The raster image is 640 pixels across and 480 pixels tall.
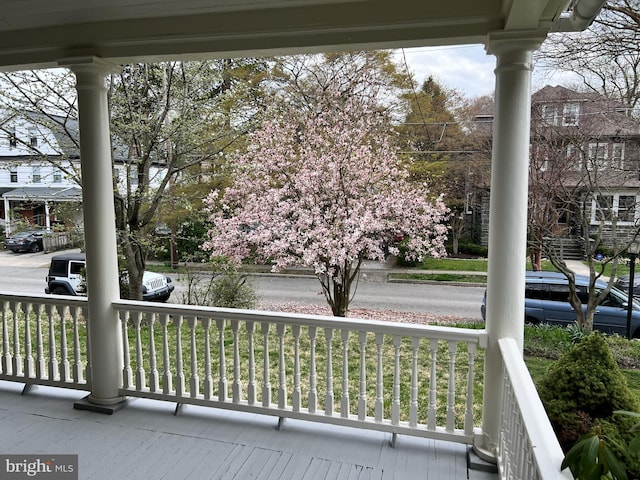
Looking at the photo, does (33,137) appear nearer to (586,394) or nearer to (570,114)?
(570,114)

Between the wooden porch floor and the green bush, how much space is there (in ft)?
1.84

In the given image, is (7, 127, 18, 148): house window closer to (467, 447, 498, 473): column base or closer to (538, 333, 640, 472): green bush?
(467, 447, 498, 473): column base

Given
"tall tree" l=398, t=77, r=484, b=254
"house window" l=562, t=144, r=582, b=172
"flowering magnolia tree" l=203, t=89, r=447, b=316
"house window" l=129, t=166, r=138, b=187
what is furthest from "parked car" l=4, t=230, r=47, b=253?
"house window" l=562, t=144, r=582, b=172

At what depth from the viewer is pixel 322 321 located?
2604 millimetres

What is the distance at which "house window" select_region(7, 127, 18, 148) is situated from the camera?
4922mm

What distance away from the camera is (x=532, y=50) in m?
2.12

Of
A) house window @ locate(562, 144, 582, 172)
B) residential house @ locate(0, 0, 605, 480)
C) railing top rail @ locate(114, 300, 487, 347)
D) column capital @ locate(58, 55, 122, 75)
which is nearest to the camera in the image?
residential house @ locate(0, 0, 605, 480)

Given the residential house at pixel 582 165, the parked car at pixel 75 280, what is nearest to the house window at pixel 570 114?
the residential house at pixel 582 165

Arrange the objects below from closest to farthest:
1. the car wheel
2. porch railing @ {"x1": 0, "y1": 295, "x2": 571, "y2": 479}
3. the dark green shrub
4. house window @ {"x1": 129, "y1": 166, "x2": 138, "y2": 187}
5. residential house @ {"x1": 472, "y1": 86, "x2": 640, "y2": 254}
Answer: porch railing @ {"x1": 0, "y1": 295, "x2": 571, "y2": 479}, residential house @ {"x1": 472, "y1": 86, "x2": 640, "y2": 254}, the car wheel, the dark green shrub, house window @ {"x1": 129, "y1": 166, "x2": 138, "y2": 187}

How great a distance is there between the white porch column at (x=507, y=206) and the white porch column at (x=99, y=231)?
2297 millimetres

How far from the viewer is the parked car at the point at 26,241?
504cm

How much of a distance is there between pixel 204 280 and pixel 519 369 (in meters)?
3.99

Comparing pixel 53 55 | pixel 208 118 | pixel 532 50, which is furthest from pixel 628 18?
pixel 208 118

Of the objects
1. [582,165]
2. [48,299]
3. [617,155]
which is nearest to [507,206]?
[582,165]
